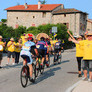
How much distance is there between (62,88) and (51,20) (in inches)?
2173

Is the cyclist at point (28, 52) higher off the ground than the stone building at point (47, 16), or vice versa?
the stone building at point (47, 16)

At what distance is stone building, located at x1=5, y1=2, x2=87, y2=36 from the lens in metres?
60.0

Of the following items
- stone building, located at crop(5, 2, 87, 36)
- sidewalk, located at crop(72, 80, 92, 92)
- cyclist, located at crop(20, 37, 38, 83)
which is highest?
stone building, located at crop(5, 2, 87, 36)

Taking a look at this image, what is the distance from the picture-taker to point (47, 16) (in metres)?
62.1

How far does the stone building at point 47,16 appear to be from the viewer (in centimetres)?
6000

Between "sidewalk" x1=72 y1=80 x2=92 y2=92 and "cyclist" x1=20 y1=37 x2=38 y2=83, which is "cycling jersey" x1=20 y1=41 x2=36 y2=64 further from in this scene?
"sidewalk" x1=72 y1=80 x2=92 y2=92

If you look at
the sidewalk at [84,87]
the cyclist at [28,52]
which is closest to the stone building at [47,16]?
the cyclist at [28,52]

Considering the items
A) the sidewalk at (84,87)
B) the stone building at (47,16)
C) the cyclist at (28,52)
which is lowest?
the sidewalk at (84,87)

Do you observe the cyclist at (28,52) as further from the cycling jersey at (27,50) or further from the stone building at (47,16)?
the stone building at (47,16)

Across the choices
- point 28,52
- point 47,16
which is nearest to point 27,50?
point 28,52

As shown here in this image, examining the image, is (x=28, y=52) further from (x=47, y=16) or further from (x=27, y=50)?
(x=47, y=16)

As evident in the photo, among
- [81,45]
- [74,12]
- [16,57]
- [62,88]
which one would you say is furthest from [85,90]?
[74,12]


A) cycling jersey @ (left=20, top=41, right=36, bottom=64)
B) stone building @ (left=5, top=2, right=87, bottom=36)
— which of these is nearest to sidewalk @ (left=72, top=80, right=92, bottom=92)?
cycling jersey @ (left=20, top=41, right=36, bottom=64)

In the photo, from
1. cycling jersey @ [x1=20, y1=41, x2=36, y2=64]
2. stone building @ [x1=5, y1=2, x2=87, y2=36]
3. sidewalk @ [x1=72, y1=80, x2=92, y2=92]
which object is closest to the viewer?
sidewalk @ [x1=72, y1=80, x2=92, y2=92]
